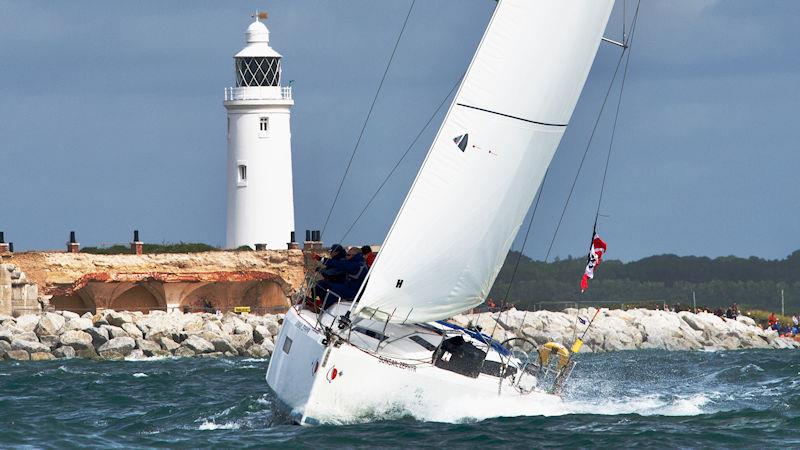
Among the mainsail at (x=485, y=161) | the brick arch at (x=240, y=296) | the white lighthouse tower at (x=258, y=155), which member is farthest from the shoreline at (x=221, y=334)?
the mainsail at (x=485, y=161)

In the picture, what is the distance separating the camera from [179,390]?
2225 centimetres

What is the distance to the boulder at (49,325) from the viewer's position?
31.6m

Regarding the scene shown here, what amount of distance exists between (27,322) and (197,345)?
3.92m

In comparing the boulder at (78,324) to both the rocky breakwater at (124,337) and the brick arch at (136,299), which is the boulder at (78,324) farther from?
the brick arch at (136,299)

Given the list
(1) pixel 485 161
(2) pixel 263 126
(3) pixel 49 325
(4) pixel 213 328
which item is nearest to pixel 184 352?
(4) pixel 213 328

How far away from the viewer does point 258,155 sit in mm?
46375

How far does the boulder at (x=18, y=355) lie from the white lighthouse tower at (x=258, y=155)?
16.0 m

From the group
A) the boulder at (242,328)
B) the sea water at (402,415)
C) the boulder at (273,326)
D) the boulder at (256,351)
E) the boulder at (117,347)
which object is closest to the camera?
the sea water at (402,415)

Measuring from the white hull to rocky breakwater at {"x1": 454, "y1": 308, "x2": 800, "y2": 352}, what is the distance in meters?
20.7

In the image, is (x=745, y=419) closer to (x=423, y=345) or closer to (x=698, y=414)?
(x=698, y=414)

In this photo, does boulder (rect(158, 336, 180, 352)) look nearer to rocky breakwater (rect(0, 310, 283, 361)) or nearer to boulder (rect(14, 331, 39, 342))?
rocky breakwater (rect(0, 310, 283, 361))

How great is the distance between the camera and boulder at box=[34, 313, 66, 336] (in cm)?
3162

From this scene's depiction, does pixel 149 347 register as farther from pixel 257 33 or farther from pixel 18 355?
pixel 257 33

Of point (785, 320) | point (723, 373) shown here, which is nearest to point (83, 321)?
point (723, 373)
